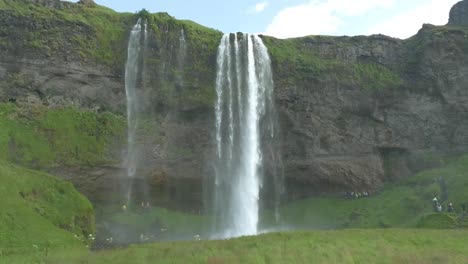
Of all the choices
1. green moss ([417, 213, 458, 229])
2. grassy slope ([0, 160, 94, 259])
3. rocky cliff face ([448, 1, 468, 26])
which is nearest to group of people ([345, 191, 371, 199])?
green moss ([417, 213, 458, 229])

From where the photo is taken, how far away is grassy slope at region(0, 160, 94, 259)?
25797 mm

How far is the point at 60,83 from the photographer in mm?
46531

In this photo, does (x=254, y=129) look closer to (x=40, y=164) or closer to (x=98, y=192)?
(x=98, y=192)

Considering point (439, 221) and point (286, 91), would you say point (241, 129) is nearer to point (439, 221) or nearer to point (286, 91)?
point (286, 91)

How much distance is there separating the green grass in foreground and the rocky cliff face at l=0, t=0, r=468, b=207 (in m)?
25.3

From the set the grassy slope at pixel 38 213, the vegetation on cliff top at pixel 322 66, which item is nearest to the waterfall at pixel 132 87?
the grassy slope at pixel 38 213

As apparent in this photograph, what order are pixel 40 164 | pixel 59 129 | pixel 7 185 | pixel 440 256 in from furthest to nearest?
pixel 59 129
pixel 40 164
pixel 7 185
pixel 440 256

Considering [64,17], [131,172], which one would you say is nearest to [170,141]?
[131,172]

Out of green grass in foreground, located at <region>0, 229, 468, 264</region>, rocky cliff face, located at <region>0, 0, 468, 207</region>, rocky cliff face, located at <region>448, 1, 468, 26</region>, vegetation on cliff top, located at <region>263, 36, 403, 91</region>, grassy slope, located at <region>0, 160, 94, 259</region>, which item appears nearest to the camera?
green grass in foreground, located at <region>0, 229, 468, 264</region>

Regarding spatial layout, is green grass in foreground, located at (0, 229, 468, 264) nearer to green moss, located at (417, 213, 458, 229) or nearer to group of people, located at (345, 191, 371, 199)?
green moss, located at (417, 213, 458, 229)

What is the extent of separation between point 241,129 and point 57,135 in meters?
17.3

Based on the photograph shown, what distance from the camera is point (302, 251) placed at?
68.3 feet

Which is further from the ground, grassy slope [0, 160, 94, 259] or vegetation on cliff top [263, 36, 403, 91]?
vegetation on cliff top [263, 36, 403, 91]

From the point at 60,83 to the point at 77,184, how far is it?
975cm
